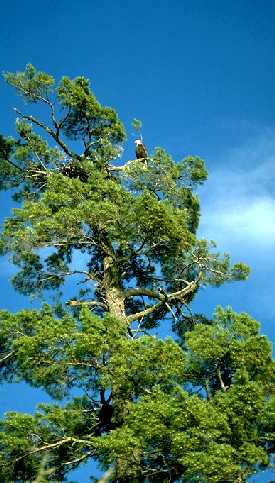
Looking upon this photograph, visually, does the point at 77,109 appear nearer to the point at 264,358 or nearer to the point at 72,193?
the point at 72,193

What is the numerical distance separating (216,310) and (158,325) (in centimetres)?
550

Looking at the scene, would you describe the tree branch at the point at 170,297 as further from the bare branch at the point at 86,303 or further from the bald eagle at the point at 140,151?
the bald eagle at the point at 140,151

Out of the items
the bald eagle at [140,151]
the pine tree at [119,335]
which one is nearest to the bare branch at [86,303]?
the pine tree at [119,335]

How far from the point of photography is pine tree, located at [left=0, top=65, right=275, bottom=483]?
344 inches

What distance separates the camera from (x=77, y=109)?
16.5 metres

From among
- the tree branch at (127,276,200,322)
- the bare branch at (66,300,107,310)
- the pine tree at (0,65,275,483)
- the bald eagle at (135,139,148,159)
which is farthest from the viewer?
the bald eagle at (135,139,148,159)

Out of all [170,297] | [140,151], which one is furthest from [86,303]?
[140,151]

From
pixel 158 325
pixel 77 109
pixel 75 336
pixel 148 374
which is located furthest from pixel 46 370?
pixel 77 109

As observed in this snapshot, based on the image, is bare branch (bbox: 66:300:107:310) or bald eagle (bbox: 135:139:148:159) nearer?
bare branch (bbox: 66:300:107:310)

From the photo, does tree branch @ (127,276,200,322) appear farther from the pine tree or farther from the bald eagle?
the bald eagle

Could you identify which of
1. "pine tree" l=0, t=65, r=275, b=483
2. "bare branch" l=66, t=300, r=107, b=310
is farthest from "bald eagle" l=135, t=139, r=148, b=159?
"bare branch" l=66, t=300, r=107, b=310

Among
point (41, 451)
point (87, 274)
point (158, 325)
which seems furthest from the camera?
point (158, 325)

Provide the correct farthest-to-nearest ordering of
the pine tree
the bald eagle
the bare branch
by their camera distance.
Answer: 1. the bald eagle
2. the bare branch
3. the pine tree

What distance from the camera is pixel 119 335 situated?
10172 millimetres
